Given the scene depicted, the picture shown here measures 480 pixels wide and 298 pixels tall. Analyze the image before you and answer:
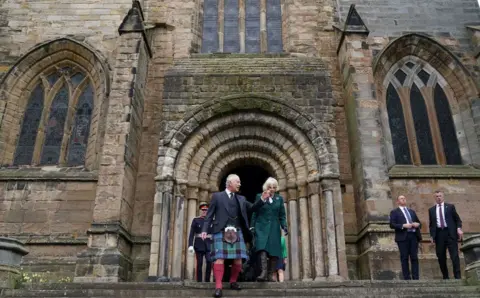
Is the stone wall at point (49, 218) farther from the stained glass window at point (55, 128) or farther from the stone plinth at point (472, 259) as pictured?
the stone plinth at point (472, 259)

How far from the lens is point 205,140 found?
36.0 feet

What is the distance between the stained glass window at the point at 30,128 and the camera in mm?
12172

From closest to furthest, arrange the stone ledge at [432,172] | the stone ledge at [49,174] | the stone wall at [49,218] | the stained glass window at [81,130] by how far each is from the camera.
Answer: the stone wall at [49,218] < the stone ledge at [49,174] < the stone ledge at [432,172] < the stained glass window at [81,130]

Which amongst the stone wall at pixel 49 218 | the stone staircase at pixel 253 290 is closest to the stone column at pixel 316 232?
the stone staircase at pixel 253 290

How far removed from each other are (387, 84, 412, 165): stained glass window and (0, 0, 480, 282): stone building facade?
65 millimetres

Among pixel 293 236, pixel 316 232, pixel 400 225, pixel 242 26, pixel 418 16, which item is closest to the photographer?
pixel 400 225

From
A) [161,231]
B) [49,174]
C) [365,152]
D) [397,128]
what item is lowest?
[161,231]

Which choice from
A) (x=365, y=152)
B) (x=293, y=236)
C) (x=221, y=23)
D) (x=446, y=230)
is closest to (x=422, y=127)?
(x=365, y=152)

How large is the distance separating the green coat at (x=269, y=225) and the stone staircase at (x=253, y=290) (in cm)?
53

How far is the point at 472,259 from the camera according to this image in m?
7.14

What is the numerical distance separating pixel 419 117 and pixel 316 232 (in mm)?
5494

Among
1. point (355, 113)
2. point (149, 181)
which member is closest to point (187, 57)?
point (149, 181)

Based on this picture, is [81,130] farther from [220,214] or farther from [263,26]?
[220,214]

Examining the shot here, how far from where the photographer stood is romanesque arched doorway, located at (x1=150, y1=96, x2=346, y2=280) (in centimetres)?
977
